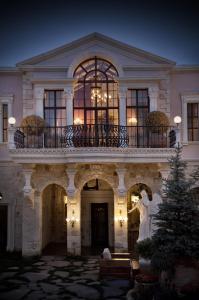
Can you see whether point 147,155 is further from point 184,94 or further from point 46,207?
point 46,207

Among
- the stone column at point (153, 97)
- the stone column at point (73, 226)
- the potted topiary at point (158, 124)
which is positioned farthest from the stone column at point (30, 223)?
the stone column at point (153, 97)

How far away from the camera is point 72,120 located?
18000 millimetres

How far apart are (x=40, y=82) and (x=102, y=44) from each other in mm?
3517

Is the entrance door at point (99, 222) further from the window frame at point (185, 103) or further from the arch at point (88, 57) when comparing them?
the arch at point (88, 57)

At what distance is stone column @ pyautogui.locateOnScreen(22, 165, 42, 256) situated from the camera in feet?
56.2

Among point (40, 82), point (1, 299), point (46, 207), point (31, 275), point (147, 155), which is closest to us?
point (1, 299)

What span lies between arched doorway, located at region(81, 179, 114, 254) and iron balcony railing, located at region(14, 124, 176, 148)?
3786 mm

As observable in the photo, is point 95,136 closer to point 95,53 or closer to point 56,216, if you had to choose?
point 95,53

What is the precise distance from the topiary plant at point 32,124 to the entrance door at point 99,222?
596 centimetres

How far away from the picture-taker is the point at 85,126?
54.2 feet

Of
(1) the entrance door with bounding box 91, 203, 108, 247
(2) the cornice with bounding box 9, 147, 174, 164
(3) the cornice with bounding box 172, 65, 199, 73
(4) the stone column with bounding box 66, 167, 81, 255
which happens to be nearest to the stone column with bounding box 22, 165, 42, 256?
(2) the cornice with bounding box 9, 147, 174, 164

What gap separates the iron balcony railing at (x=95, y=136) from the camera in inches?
655

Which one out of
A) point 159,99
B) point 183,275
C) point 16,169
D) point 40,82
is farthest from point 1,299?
point 159,99

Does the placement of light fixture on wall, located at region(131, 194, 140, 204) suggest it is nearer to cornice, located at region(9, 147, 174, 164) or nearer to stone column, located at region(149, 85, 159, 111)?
cornice, located at region(9, 147, 174, 164)
